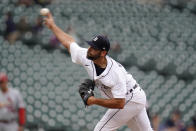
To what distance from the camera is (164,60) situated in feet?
32.1

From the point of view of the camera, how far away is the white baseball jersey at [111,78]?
487 cm

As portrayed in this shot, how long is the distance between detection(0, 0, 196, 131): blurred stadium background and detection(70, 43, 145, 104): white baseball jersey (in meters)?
3.98

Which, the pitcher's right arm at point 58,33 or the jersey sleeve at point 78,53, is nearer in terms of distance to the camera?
the jersey sleeve at point 78,53

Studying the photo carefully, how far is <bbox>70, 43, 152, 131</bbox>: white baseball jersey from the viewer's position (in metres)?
4.94

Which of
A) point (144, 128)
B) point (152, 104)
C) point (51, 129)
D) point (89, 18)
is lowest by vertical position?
point (51, 129)

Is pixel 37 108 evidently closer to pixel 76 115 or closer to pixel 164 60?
pixel 76 115

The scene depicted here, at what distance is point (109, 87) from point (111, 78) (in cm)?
13

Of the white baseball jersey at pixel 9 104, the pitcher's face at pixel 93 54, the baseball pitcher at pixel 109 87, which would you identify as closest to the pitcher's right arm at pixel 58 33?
the baseball pitcher at pixel 109 87

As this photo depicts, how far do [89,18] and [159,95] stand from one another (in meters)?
2.22

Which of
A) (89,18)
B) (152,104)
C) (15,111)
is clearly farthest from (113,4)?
(15,111)

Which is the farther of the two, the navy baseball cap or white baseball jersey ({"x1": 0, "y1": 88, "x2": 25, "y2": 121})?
white baseball jersey ({"x1": 0, "y1": 88, "x2": 25, "y2": 121})

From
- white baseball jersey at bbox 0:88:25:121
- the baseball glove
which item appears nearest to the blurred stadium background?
white baseball jersey at bbox 0:88:25:121

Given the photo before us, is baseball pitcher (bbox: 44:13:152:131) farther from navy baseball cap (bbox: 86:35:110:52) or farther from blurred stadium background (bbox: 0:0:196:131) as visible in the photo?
blurred stadium background (bbox: 0:0:196:131)

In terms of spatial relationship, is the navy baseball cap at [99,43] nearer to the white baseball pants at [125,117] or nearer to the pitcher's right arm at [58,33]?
the pitcher's right arm at [58,33]
